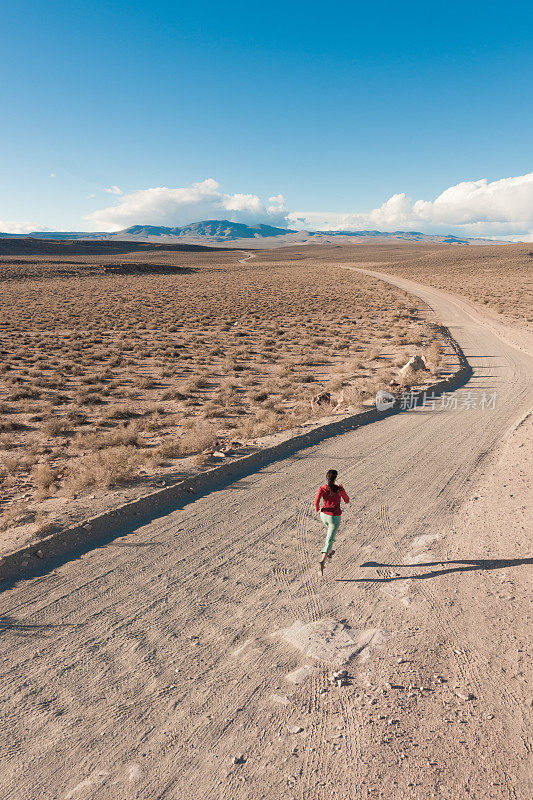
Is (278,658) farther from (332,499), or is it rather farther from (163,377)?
(163,377)

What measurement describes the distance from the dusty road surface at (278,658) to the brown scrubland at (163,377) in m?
2.25

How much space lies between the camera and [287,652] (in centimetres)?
463

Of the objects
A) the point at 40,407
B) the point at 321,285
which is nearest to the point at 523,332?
the point at 40,407

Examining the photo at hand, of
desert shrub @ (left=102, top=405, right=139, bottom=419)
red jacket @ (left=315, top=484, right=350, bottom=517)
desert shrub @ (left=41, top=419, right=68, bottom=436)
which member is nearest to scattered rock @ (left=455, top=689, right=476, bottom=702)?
red jacket @ (left=315, top=484, right=350, bottom=517)

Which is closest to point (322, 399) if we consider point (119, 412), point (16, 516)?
point (119, 412)

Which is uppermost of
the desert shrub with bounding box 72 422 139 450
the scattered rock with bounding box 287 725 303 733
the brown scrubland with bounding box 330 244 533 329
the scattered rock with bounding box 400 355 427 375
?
the brown scrubland with bounding box 330 244 533 329

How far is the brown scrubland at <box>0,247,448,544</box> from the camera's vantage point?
9469mm

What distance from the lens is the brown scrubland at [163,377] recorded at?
9.47m

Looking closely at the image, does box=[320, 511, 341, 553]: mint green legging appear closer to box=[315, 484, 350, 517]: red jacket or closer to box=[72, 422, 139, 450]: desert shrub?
box=[315, 484, 350, 517]: red jacket

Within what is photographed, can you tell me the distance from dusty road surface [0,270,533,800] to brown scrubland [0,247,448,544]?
7.39ft

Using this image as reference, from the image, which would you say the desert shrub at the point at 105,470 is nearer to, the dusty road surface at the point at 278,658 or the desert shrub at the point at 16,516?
the desert shrub at the point at 16,516

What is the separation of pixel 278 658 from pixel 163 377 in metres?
15.3

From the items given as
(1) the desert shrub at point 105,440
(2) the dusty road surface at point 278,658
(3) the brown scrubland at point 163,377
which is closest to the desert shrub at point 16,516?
(3) the brown scrubland at point 163,377

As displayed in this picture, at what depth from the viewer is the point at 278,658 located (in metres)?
4.56
